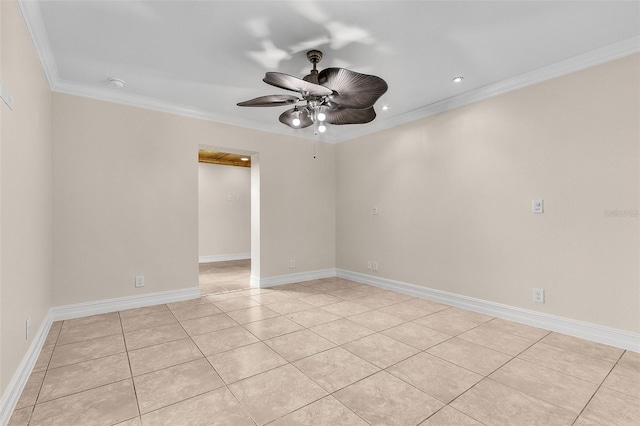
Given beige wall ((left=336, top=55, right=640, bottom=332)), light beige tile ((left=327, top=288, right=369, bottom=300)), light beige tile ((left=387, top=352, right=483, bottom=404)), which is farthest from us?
light beige tile ((left=327, top=288, right=369, bottom=300))

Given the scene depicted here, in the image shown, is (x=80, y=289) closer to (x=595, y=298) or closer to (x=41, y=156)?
(x=41, y=156)

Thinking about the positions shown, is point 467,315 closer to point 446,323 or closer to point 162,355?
point 446,323

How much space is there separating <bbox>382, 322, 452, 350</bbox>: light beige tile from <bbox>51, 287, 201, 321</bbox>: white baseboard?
2.65m

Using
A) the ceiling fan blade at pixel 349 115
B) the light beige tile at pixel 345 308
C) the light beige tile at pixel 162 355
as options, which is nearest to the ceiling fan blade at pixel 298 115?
the ceiling fan blade at pixel 349 115

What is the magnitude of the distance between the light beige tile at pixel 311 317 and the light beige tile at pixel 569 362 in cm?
176

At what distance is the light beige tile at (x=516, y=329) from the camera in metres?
2.78

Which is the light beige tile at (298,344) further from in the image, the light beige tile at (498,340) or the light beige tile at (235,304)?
the light beige tile at (498,340)

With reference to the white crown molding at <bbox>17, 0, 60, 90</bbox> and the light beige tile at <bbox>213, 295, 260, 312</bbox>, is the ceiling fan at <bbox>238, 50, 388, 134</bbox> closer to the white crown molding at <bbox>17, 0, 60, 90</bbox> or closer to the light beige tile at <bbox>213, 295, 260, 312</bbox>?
the white crown molding at <bbox>17, 0, 60, 90</bbox>

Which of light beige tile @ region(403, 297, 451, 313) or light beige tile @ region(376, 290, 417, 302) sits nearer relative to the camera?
light beige tile @ region(403, 297, 451, 313)

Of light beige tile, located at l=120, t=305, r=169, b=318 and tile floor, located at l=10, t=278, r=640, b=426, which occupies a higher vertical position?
light beige tile, located at l=120, t=305, r=169, b=318

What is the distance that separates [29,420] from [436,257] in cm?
388

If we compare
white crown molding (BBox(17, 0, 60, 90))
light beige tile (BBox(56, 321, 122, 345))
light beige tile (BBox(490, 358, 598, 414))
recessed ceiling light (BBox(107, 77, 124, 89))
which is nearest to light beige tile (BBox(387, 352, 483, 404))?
light beige tile (BBox(490, 358, 598, 414))

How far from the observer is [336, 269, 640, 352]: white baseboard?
2.50 m

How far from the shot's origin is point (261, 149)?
4676 mm
